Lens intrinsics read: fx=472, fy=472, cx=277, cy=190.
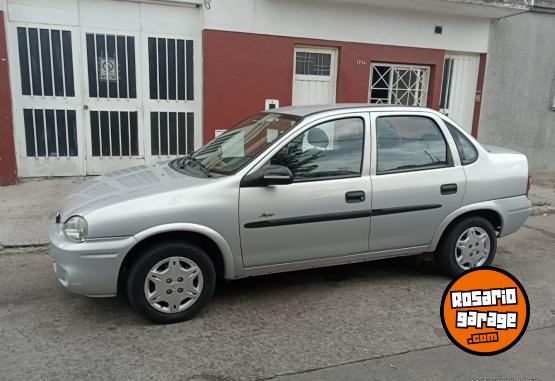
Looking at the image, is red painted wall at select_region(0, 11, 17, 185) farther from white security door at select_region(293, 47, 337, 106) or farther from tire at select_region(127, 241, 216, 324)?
tire at select_region(127, 241, 216, 324)

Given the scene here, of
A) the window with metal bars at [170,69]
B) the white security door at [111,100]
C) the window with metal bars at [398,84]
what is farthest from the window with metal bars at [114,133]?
the window with metal bars at [398,84]

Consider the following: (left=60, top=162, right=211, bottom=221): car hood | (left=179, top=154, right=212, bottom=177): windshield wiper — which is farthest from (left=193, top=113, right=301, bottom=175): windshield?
(left=60, top=162, right=211, bottom=221): car hood

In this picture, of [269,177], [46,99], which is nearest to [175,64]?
[46,99]

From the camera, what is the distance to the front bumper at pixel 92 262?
3324 mm

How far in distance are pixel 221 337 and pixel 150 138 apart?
558 centimetres

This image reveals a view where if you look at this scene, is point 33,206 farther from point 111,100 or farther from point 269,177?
point 269,177

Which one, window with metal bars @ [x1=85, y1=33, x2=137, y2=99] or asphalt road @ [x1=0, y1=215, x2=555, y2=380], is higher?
window with metal bars @ [x1=85, y1=33, x2=137, y2=99]

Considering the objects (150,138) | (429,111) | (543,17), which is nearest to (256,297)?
(429,111)

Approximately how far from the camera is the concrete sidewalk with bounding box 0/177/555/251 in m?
5.46

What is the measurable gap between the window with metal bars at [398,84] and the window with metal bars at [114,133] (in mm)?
4573

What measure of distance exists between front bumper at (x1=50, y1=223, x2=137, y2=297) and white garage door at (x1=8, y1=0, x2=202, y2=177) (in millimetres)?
4995

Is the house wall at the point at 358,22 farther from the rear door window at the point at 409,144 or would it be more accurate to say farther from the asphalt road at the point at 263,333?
the asphalt road at the point at 263,333

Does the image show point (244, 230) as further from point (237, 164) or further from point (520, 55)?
point (520, 55)

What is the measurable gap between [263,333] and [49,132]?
596cm
